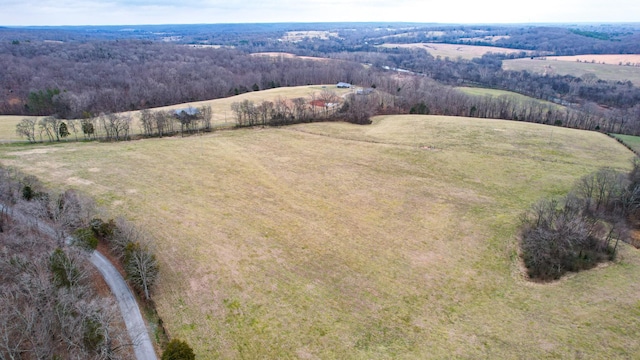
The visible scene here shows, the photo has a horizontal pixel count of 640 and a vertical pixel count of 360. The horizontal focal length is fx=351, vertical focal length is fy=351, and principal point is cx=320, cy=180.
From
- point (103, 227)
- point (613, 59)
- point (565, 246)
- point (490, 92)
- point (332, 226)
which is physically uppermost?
point (613, 59)

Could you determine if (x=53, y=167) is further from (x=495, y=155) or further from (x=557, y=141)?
(x=557, y=141)

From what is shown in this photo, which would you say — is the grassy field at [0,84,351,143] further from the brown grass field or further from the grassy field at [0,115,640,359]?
the brown grass field

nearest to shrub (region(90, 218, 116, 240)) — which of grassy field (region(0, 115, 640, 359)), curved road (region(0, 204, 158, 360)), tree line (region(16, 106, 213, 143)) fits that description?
curved road (region(0, 204, 158, 360))

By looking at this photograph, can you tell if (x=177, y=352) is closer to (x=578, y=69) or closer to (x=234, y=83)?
(x=234, y=83)

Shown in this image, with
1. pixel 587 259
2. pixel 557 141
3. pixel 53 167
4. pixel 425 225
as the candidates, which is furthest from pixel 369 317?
→ pixel 557 141

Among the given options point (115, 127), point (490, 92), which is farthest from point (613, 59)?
point (115, 127)
